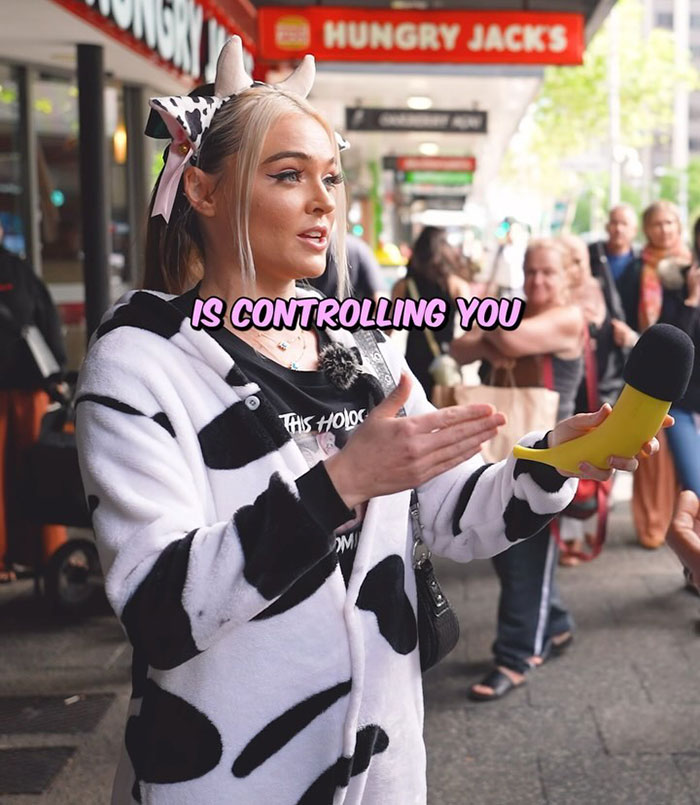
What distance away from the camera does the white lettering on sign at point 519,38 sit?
9898 mm

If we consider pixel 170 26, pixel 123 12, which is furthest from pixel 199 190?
pixel 170 26

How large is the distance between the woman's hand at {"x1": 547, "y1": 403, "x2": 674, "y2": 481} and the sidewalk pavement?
228 cm

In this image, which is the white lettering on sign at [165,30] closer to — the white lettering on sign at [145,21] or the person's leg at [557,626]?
the white lettering on sign at [145,21]

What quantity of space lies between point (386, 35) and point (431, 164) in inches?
487

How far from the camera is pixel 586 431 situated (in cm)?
179

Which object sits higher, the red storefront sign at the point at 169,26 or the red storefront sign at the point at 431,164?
the red storefront sign at the point at 431,164

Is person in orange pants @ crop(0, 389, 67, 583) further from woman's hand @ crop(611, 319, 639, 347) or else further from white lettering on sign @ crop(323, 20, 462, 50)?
white lettering on sign @ crop(323, 20, 462, 50)

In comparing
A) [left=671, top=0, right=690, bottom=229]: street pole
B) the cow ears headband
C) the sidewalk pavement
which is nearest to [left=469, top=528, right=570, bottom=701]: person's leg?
the sidewalk pavement

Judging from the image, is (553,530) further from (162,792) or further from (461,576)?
(162,792)

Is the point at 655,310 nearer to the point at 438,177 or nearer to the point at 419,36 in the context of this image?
the point at 419,36

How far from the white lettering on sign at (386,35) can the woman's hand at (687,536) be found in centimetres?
845

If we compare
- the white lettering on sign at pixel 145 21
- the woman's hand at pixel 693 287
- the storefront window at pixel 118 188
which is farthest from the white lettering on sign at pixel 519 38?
the woman's hand at pixel 693 287

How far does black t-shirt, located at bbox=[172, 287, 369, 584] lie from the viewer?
73.1 inches

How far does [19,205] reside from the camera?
932 cm
